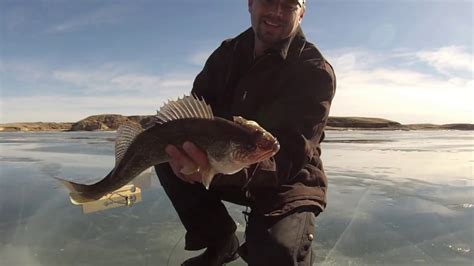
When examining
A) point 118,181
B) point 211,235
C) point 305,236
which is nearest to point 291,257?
point 305,236

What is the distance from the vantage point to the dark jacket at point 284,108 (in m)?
3.07

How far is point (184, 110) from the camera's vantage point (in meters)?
2.72

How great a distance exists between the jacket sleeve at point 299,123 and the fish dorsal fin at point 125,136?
0.86 meters

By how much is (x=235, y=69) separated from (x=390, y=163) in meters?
8.55

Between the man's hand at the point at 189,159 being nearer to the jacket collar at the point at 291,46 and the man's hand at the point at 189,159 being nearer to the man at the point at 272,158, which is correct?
the man at the point at 272,158

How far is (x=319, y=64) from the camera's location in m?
3.45

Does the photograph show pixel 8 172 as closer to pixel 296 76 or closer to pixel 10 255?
pixel 10 255

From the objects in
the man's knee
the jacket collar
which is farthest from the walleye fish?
the jacket collar

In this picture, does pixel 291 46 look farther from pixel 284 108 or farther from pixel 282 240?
pixel 282 240

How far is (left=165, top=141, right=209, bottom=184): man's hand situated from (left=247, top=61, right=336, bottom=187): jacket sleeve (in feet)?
1.50

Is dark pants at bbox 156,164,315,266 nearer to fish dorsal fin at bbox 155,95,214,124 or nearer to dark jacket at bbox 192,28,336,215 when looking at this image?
dark jacket at bbox 192,28,336,215

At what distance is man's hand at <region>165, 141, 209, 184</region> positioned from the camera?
2.60m

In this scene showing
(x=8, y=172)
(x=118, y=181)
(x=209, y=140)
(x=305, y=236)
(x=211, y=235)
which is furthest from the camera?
(x=8, y=172)

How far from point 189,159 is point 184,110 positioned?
33 cm
